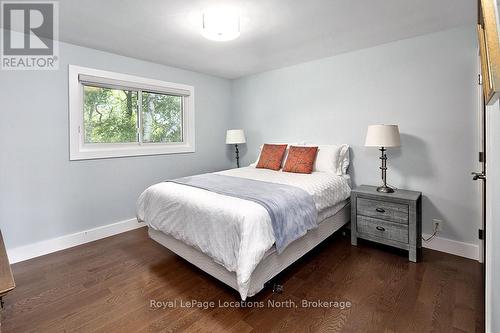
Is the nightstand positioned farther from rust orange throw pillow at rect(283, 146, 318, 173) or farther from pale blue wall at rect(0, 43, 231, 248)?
pale blue wall at rect(0, 43, 231, 248)

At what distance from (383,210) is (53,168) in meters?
3.52

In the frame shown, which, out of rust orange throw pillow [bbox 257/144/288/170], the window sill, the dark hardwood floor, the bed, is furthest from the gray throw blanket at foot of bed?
the window sill

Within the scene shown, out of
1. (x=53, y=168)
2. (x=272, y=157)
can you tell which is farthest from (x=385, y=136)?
(x=53, y=168)

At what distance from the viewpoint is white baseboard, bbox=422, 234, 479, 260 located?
7.87 feet

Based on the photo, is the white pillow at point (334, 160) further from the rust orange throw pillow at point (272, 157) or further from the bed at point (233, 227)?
the rust orange throw pillow at point (272, 157)

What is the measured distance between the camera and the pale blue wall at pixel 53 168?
2.42m

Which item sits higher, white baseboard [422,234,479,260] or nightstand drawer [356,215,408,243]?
nightstand drawer [356,215,408,243]

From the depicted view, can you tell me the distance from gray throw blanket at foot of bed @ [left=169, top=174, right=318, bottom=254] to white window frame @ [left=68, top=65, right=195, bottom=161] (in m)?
1.24

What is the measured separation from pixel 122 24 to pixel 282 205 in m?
2.20

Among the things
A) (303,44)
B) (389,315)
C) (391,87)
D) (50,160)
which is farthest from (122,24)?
(389,315)

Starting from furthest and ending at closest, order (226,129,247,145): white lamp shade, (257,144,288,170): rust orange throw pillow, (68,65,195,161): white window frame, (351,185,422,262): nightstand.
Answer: (226,129,247,145): white lamp shade, (257,144,288,170): rust orange throw pillow, (68,65,195,161): white window frame, (351,185,422,262): nightstand

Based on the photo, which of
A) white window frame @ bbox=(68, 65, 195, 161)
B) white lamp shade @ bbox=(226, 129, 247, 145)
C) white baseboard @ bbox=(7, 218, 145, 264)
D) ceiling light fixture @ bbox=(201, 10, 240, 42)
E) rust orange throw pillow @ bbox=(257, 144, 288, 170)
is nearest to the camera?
ceiling light fixture @ bbox=(201, 10, 240, 42)

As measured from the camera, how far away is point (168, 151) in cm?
370

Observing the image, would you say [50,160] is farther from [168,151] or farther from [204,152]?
[204,152]
